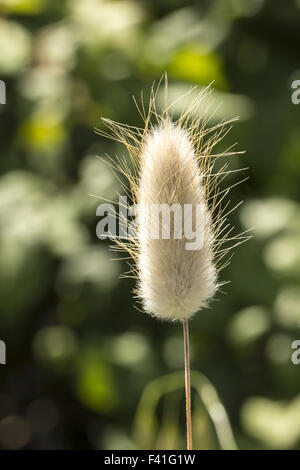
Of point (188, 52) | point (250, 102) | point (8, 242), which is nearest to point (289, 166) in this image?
point (250, 102)

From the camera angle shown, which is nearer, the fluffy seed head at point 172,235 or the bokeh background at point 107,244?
the fluffy seed head at point 172,235

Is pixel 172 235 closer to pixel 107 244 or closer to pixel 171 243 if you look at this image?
pixel 171 243

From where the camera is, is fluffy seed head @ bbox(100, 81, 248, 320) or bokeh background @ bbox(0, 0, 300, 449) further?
bokeh background @ bbox(0, 0, 300, 449)

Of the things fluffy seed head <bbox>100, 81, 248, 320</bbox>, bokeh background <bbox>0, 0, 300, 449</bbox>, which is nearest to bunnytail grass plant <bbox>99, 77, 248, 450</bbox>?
fluffy seed head <bbox>100, 81, 248, 320</bbox>

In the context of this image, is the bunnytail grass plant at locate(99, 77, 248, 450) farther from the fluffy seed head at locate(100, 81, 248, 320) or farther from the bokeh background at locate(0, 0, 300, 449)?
the bokeh background at locate(0, 0, 300, 449)

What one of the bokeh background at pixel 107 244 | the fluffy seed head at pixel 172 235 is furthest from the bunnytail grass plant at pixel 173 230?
the bokeh background at pixel 107 244

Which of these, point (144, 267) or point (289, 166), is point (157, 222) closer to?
point (144, 267)

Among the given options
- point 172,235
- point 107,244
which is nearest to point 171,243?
point 172,235

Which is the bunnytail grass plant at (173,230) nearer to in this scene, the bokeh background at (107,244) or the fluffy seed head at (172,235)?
the fluffy seed head at (172,235)
